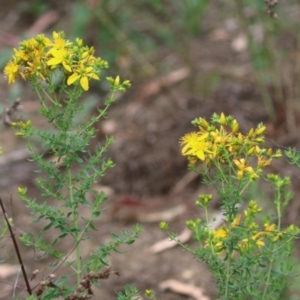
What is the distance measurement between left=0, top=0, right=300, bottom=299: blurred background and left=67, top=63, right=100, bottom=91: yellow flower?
1.55 metres

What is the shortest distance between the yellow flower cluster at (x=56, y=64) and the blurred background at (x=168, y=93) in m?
1.55

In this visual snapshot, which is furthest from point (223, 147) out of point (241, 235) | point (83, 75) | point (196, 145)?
point (83, 75)

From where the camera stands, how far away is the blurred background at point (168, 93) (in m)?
3.82

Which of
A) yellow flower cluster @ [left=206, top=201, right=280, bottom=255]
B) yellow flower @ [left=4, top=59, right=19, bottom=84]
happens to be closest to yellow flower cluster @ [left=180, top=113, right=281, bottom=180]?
yellow flower cluster @ [left=206, top=201, right=280, bottom=255]

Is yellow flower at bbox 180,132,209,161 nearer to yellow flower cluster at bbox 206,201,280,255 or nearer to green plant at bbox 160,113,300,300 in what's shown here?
green plant at bbox 160,113,300,300

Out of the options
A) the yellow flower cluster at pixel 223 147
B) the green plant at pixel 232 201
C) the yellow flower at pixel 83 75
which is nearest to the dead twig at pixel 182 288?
the green plant at pixel 232 201

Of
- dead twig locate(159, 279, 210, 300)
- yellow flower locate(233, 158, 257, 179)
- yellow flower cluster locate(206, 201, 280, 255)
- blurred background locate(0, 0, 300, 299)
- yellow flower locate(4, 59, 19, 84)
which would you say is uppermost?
blurred background locate(0, 0, 300, 299)

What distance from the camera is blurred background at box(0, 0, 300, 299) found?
150 inches

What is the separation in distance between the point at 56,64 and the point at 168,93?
278 cm

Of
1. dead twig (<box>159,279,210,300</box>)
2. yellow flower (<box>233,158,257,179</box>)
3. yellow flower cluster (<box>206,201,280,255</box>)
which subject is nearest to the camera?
yellow flower (<box>233,158,257,179</box>)

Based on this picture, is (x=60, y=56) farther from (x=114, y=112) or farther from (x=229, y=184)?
(x=114, y=112)

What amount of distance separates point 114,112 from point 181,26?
0.68 metres

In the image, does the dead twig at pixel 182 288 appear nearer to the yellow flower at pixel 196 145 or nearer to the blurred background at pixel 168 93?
the blurred background at pixel 168 93

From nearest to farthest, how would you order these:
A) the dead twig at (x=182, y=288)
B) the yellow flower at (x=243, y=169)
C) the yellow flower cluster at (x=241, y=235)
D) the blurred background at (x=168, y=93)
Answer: the yellow flower at (x=243, y=169)
the yellow flower cluster at (x=241, y=235)
the dead twig at (x=182, y=288)
the blurred background at (x=168, y=93)
